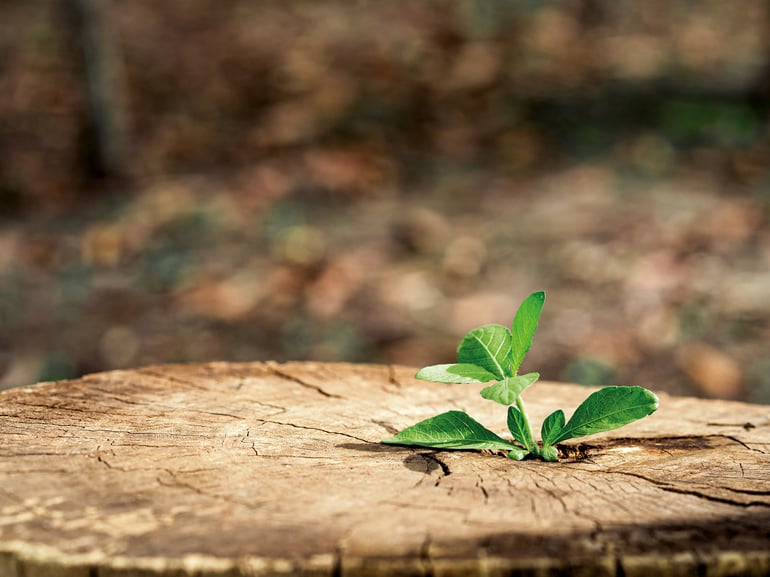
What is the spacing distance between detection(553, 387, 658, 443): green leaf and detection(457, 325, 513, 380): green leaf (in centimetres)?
12

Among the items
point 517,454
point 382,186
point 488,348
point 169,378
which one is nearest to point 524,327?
point 488,348

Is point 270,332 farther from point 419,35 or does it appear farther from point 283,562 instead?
point 419,35

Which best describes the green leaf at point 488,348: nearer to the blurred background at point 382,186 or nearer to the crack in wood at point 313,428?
the crack in wood at point 313,428

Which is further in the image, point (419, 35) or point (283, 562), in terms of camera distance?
point (419, 35)

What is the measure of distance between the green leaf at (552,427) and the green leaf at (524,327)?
0.08 metres

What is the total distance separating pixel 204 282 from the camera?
3900mm

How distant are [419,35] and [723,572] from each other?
6704 mm

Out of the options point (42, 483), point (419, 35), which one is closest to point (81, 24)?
point (419, 35)

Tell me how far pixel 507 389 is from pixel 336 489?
25 cm

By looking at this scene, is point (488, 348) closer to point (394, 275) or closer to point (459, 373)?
point (459, 373)

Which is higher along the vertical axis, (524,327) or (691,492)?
(524,327)

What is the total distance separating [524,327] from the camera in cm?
110

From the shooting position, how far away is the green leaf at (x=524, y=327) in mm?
1085

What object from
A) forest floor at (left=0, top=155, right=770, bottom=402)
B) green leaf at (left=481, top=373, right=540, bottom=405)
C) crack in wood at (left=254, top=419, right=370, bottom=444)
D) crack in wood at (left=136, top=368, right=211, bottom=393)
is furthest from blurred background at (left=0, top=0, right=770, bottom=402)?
green leaf at (left=481, top=373, right=540, bottom=405)
